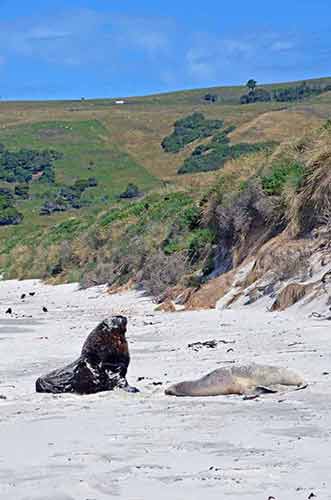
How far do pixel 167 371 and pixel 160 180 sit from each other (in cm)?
7163

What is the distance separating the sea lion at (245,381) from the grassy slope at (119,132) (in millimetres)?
56759

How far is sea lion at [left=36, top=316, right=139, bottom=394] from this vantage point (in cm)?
981

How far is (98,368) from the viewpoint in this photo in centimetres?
991

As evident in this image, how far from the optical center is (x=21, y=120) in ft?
371

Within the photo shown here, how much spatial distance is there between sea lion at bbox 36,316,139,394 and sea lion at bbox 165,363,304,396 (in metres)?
0.86

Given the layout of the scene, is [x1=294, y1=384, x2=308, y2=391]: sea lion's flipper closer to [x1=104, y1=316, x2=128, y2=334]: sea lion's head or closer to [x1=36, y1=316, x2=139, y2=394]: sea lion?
[x1=36, y1=316, x2=139, y2=394]: sea lion

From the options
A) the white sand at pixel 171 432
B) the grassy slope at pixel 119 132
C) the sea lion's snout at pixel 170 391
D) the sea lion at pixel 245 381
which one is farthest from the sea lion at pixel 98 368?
the grassy slope at pixel 119 132

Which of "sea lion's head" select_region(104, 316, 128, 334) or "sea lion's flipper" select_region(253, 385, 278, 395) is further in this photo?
"sea lion's head" select_region(104, 316, 128, 334)

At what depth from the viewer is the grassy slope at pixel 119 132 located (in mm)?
85438

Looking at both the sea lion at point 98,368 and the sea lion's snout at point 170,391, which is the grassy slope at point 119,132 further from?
the sea lion's snout at point 170,391

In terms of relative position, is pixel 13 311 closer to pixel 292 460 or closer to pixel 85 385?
pixel 85 385

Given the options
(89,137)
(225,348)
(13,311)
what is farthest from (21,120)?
(225,348)

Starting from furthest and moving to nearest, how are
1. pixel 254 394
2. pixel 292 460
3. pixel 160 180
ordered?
pixel 160 180, pixel 254 394, pixel 292 460

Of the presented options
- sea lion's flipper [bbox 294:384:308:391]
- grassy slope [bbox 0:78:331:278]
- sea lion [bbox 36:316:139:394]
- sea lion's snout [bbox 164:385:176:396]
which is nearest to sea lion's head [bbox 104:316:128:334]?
sea lion [bbox 36:316:139:394]
